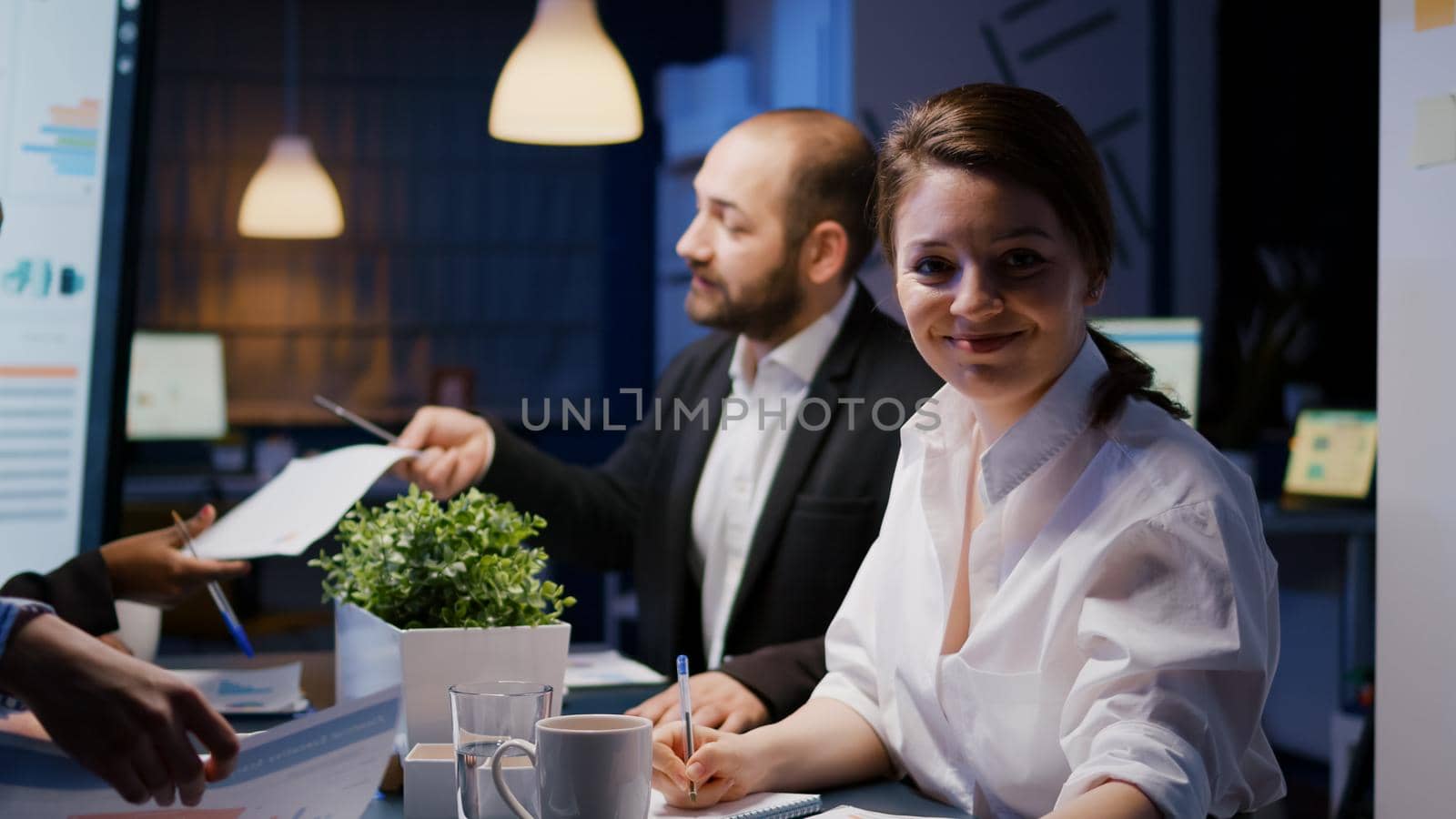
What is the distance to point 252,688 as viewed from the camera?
66.8 inches

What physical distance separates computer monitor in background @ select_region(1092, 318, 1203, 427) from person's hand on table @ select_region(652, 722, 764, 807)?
10.3ft

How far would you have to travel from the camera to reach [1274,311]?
4.75 m

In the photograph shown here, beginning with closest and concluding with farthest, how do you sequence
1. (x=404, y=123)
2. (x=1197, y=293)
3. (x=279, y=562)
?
(x=1197, y=293) < (x=279, y=562) < (x=404, y=123)

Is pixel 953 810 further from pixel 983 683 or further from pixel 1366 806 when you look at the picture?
pixel 1366 806

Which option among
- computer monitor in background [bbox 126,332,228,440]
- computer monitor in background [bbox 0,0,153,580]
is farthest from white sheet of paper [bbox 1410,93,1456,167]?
computer monitor in background [bbox 126,332,228,440]

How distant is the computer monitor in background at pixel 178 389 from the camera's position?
527cm

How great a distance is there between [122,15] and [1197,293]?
4407 millimetres

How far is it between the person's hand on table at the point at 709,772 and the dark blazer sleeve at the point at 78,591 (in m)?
0.75

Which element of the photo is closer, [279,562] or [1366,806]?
[1366,806]

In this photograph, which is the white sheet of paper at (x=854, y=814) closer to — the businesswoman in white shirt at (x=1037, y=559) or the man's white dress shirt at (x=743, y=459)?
the businesswoman in white shirt at (x=1037, y=559)

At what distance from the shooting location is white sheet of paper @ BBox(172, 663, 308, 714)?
160cm

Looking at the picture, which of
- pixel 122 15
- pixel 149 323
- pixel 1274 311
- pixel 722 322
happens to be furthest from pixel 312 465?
pixel 149 323

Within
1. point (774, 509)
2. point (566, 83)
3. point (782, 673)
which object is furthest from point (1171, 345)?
point (782, 673)

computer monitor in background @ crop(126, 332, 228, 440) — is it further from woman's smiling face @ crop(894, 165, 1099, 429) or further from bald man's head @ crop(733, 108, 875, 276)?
woman's smiling face @ crop(894, 165, 1099, 429)
